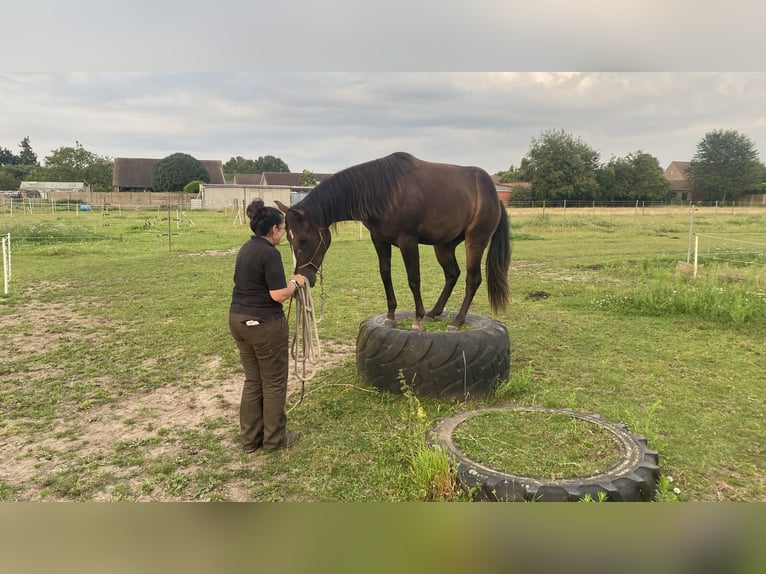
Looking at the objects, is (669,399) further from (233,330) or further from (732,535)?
(233,330)

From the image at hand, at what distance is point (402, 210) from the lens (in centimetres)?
374

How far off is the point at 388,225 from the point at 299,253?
768mm

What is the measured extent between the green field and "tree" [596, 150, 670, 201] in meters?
31.5

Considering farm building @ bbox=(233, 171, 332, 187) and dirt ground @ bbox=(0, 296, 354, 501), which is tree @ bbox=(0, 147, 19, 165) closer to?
farm building @ bbox=(233, 171, 332, 187)

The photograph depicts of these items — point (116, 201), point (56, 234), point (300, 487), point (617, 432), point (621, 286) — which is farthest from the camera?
point (116, 201)

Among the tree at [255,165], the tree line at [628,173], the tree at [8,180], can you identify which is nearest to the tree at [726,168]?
the tree line at [628,173]

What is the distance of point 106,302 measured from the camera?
7.36 m

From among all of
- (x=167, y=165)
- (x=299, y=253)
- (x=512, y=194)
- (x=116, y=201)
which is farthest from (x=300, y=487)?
(x=167, y=165)

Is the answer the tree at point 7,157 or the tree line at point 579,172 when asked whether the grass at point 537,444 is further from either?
the tree at point 7,157

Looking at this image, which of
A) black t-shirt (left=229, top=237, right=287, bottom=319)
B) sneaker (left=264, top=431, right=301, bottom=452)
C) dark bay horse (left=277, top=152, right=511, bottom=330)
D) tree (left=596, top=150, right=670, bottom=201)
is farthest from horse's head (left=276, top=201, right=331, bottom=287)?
tree (left=596, top=150, right=670, bottom=201)

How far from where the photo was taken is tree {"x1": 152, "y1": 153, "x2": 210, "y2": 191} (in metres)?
47.8

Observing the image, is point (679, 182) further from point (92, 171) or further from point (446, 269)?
point (92, 171)

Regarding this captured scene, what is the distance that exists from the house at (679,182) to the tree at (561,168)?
44.6ft

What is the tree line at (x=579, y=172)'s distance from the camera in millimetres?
34219
